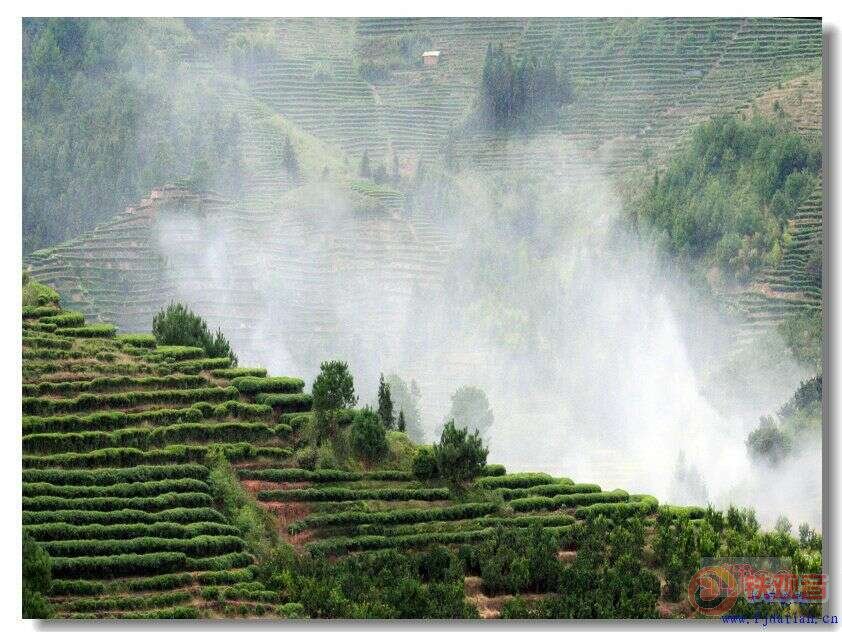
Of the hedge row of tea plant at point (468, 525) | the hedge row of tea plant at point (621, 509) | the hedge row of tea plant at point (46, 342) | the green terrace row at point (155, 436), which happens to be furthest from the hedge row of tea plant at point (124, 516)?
the hedge row of tea plant at point (621, 509)

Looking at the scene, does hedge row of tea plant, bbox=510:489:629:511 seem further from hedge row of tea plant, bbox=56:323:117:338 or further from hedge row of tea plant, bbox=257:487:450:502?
hedge row of tea plant, bbox=56:323:117:338

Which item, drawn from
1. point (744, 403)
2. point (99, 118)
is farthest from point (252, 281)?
point (744, 403)

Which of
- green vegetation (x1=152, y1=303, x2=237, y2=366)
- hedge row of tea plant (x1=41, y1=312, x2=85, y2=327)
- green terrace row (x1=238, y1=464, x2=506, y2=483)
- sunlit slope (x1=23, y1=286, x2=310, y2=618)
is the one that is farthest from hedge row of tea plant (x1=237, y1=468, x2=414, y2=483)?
hedge row of tea plant (x1=41, y1=312, x2=85, y2=327)

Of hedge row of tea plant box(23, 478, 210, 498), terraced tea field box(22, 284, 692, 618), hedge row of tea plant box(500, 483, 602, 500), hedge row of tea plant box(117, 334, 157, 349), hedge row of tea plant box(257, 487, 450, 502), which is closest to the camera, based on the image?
terraced tea field box(22, 284, 692, 618)

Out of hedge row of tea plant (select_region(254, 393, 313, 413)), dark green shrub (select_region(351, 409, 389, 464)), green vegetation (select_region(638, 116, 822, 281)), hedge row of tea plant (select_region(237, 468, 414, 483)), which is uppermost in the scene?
green vegetation (select_region(638, 116, 822, 281))

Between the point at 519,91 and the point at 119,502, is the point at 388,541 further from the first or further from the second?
the point at 519,91

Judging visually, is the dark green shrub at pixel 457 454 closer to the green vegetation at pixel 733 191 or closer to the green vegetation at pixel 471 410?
the green vegetation at pixel 471 410
